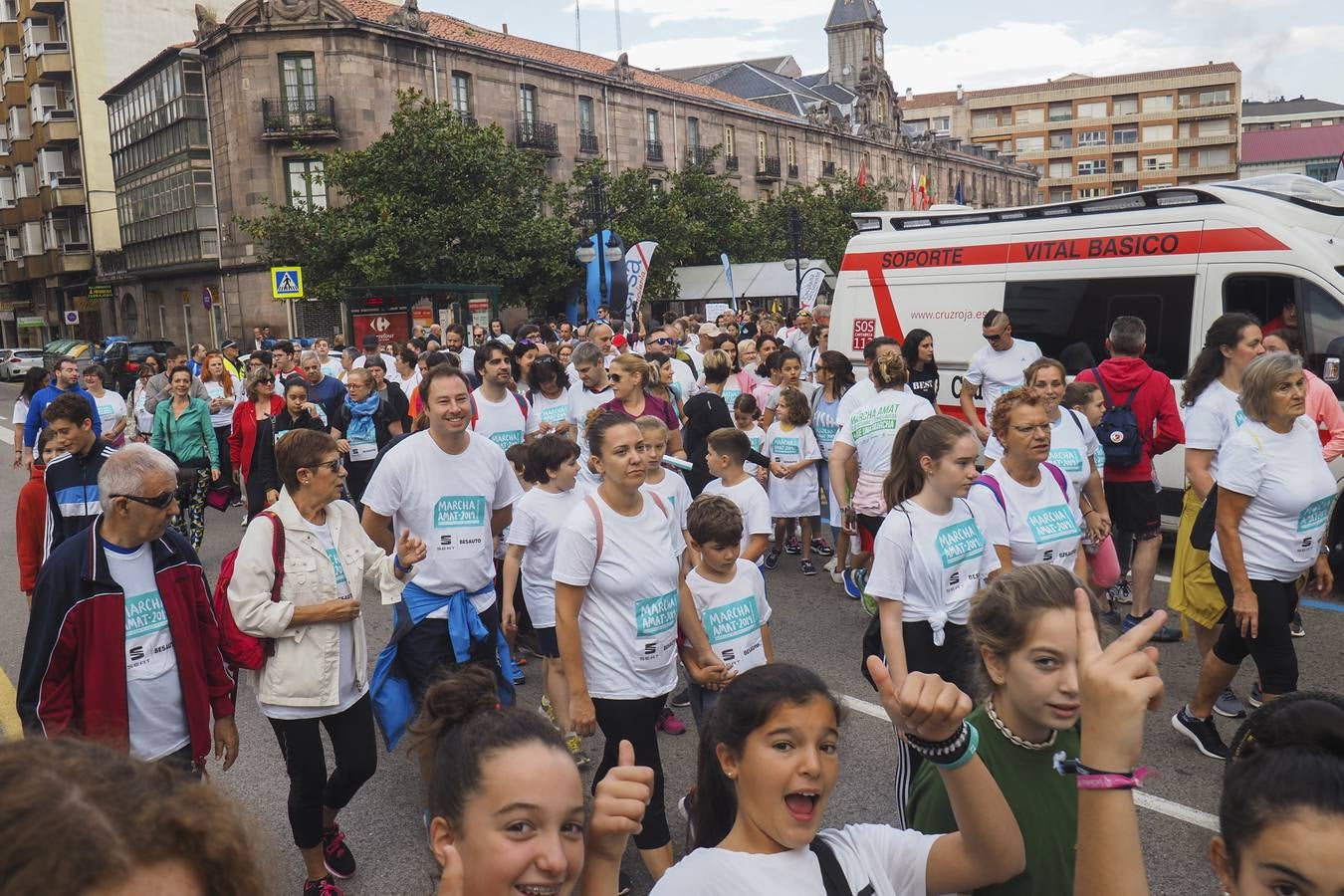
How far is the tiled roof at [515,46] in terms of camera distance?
132 feet

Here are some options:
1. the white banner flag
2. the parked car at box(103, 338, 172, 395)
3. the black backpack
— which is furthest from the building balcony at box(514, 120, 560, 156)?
the black backpack

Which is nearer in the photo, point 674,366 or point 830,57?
point 674,366

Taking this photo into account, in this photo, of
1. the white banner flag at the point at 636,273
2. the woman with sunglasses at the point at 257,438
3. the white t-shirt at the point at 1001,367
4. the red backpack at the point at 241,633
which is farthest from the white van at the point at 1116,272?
the white banner flag at the point at 636,273

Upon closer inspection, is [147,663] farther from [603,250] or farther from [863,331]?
[603,250]

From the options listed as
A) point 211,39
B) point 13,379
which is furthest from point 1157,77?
point 13,379

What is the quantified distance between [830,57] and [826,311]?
246 feet

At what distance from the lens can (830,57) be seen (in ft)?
281

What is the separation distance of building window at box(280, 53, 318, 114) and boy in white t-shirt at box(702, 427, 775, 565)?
35268 mm

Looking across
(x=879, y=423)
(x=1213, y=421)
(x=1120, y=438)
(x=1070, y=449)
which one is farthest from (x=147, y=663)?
(x=1120, y=438)

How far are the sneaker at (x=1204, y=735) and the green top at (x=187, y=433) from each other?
806cm

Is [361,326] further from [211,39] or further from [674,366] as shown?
[674,366]

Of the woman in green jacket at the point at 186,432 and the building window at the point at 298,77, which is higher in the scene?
the building window at the point at 298,77

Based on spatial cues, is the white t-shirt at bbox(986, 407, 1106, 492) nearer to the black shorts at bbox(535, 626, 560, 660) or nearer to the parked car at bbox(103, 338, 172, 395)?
the black shorts at bbox(535, 626, 560, 660)

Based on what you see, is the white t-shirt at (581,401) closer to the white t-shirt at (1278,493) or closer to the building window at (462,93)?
the white t-shirt at (1278,493)
